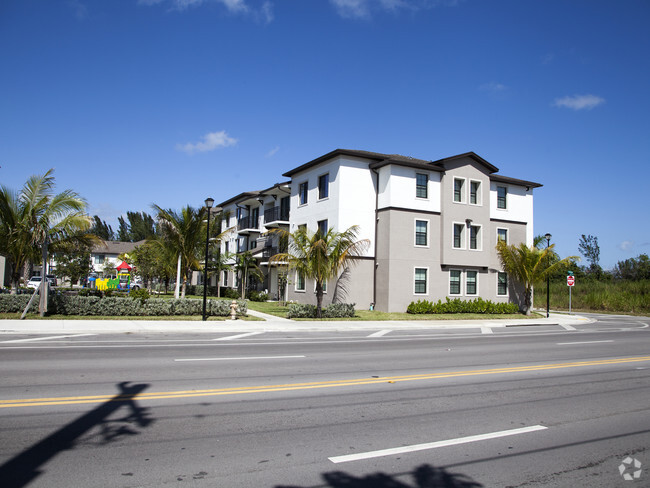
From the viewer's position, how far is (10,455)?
16.1 ft

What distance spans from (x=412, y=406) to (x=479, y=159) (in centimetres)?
2588

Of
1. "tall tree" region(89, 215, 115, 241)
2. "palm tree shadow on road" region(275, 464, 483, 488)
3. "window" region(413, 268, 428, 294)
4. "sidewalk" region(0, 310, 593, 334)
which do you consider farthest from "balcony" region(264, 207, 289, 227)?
"tall tree" region(89, 215, 115, 241)

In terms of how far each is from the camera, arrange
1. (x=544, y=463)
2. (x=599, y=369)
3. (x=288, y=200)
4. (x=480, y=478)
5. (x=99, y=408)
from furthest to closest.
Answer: (x=288, y=200) < (x=599, y=369) < (x=99, y=408) < (x=544, y=463) < (x=480, y=478)

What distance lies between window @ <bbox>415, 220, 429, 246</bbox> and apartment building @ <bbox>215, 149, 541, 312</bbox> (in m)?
0.06

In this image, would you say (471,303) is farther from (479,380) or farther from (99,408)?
(99,408)

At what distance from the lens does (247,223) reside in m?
43.8

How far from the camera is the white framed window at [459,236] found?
99.5 ft

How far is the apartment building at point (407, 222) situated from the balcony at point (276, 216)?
Answer: 4.08m

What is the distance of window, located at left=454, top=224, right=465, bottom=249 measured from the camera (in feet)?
99.5

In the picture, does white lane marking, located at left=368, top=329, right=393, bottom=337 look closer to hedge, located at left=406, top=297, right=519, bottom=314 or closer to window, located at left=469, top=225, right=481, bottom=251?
hedge, located at left=406, top=297, right=519, bottom=314

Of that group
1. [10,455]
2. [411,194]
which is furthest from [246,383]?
[411,194]

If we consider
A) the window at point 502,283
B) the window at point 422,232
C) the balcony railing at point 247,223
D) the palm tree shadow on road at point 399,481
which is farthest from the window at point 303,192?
the palm tree shadow on road at point 399,481

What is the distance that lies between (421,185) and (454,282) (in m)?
6.35

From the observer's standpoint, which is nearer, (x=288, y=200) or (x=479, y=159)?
(x=479, y=159)
